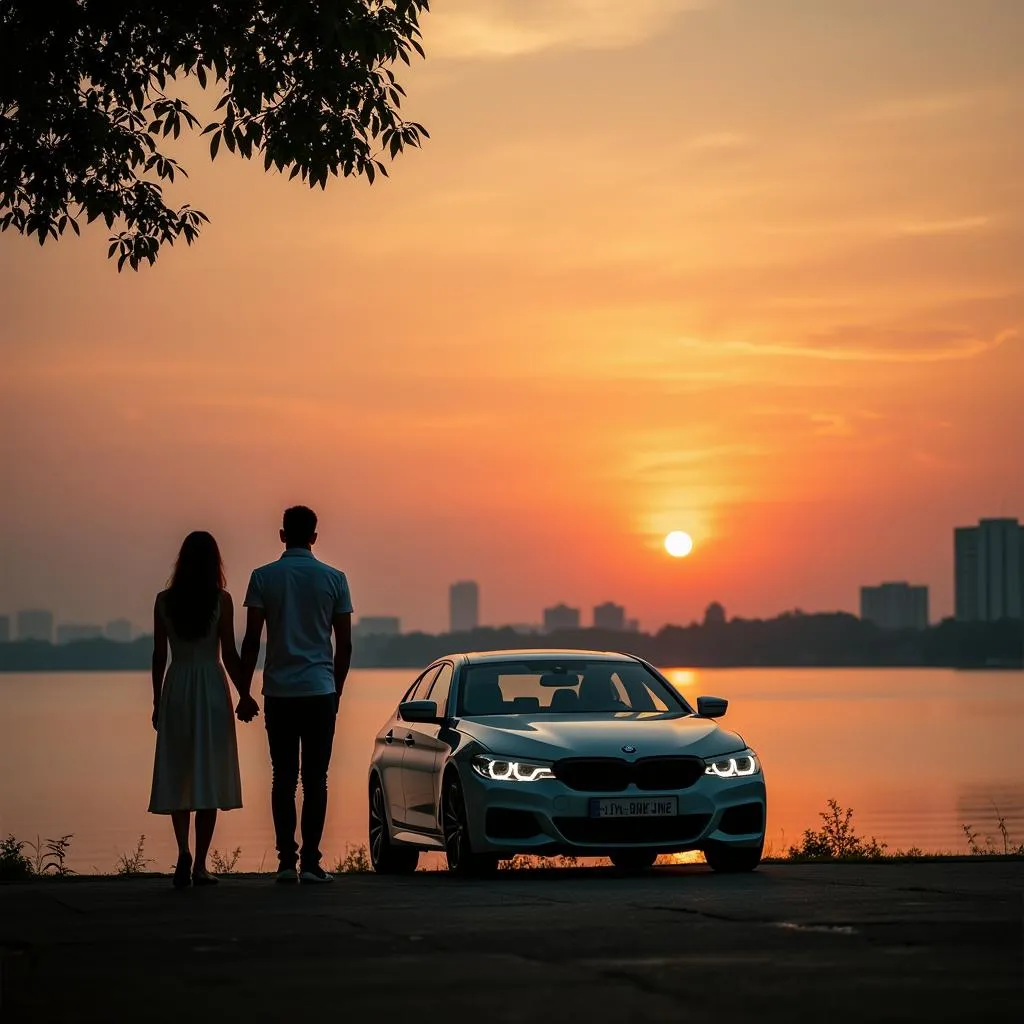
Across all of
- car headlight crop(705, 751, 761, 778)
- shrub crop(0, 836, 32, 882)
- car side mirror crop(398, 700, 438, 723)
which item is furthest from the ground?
shrub crop(0, 836, 32, 882)

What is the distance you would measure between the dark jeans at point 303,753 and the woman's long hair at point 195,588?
0.83 metres

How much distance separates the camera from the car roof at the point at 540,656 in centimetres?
1546

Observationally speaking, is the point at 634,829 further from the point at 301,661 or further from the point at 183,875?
the point at 183,875

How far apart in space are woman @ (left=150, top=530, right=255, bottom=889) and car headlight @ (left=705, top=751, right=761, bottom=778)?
3.28 meters

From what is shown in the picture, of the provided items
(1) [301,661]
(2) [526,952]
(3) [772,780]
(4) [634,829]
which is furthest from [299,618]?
(3) [772,780]

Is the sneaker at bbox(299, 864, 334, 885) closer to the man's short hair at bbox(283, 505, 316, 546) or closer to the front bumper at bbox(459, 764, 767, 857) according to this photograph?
the front bumper at bbox(459, 764, 767, 857)

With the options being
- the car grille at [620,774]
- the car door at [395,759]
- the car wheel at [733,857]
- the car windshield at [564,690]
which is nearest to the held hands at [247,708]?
the car grille at [620,774]

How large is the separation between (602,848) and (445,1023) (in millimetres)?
7306

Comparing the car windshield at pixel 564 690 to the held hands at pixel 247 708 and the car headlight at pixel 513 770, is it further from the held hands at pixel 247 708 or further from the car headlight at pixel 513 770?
the held hands at pixel 247 708

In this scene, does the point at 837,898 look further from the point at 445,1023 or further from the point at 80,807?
the point at 80,807

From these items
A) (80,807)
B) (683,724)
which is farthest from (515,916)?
(80,807)

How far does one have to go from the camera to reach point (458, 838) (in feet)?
46.5

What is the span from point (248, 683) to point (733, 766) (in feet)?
11.4

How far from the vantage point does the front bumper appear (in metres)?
13.8
